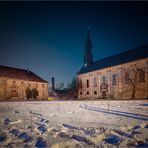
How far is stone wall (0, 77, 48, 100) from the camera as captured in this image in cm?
4044

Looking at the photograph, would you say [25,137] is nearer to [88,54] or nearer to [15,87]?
[15,87]

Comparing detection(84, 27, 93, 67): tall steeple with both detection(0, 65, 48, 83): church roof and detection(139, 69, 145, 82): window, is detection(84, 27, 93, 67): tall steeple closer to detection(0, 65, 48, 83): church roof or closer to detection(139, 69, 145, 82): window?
detection(0, 65, 48, 83): church roof

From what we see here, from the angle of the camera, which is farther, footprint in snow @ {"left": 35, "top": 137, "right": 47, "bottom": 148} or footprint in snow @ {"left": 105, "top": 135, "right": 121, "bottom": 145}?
footprint in snow @ {"left": 105, "top": 135, "right": 121, "bottom": 145}

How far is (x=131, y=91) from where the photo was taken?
36.0 metres

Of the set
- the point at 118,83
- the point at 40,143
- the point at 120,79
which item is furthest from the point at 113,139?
the point at 118,83

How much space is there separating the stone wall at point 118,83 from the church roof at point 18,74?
1716 centimetres

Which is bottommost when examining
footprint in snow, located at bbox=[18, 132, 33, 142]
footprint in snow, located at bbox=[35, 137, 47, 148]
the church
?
footprint in snow, located at bbox=[18, 132, 33, 142]

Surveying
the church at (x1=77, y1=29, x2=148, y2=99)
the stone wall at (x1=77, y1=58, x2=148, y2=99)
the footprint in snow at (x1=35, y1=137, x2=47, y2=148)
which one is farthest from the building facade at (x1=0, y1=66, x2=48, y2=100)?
the footprint in snow at (x1=35, y1=137, x2=47, y2=148)

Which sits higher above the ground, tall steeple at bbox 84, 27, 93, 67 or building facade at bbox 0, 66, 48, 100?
tall steeple at bbox 84, 27, 93, 67

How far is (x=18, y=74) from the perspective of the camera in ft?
155

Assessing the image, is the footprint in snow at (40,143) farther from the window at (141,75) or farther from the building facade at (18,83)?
the building facade at (18,83)

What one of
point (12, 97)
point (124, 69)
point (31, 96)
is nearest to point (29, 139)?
point (124, 69)

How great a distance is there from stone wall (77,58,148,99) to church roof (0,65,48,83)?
17.2m

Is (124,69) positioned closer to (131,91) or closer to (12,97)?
(131,91)
